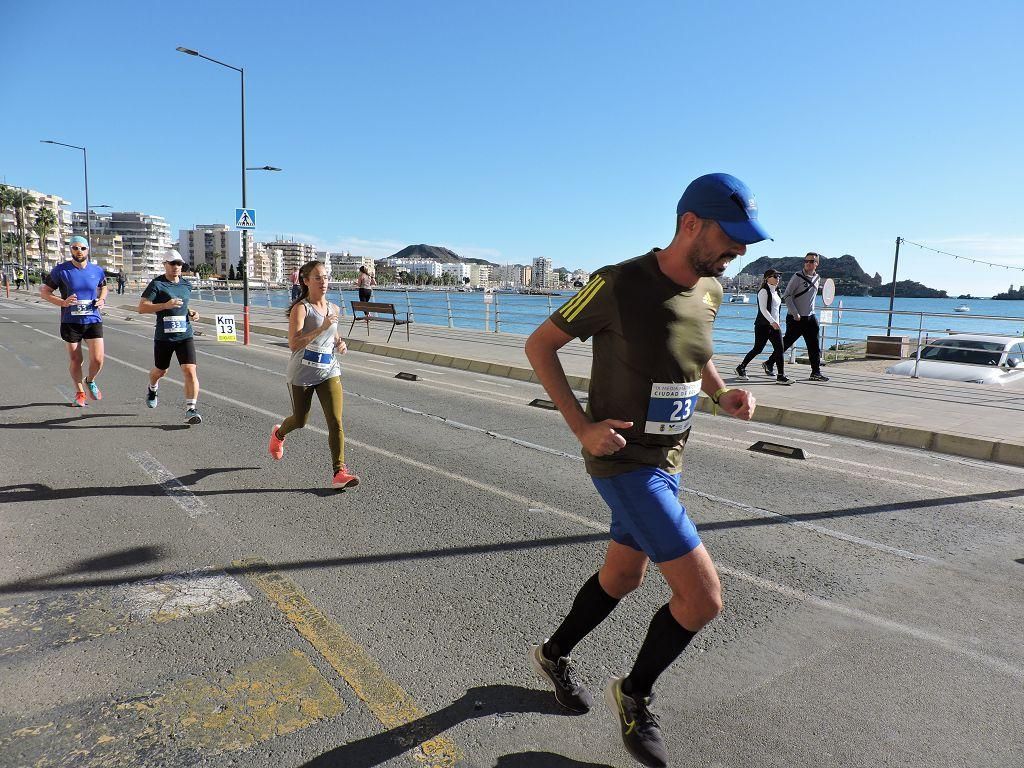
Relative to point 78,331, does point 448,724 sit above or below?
below

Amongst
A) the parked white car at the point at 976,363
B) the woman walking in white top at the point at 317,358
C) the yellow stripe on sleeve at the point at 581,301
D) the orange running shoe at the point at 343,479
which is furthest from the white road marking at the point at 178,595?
the parked white car at the point at 976,363

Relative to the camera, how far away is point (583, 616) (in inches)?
108

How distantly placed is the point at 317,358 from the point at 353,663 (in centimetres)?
320

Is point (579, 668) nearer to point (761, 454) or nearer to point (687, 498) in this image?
point (687, 498)

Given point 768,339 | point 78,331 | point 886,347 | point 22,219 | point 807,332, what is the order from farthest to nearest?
point 22,219, point 886,347, point 768,339, point 807,332, point 78,331

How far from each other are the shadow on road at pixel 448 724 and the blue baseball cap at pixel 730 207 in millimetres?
1898

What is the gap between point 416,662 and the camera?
301 centimetres

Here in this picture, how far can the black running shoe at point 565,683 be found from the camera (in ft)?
8.87

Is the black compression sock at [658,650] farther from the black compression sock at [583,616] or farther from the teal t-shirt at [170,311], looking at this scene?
the teal t-shirt at [170,311]

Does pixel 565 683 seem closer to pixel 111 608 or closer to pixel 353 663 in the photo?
pixel 353 663

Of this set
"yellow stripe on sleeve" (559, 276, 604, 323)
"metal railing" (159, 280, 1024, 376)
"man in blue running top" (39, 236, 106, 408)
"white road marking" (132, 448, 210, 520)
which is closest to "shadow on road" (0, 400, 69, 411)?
"man in blue running top" (39, 236, 106, 408)

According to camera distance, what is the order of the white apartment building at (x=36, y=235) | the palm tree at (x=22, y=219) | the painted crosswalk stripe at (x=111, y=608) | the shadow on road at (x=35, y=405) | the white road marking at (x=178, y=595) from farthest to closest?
the white apartment building at (x=36, y=235)
the palm tree at (x=22, y=219)
the shadow on road at (x=35, y=405)
the white road marking at (x=178, y=595)
the painted crosswalk stripe at (x=111, y=608)

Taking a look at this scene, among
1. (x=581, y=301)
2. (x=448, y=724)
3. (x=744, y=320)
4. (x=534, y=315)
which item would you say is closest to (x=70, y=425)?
(x=448, y=724)

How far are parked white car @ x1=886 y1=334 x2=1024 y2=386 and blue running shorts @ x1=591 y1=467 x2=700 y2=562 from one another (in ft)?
41.1
